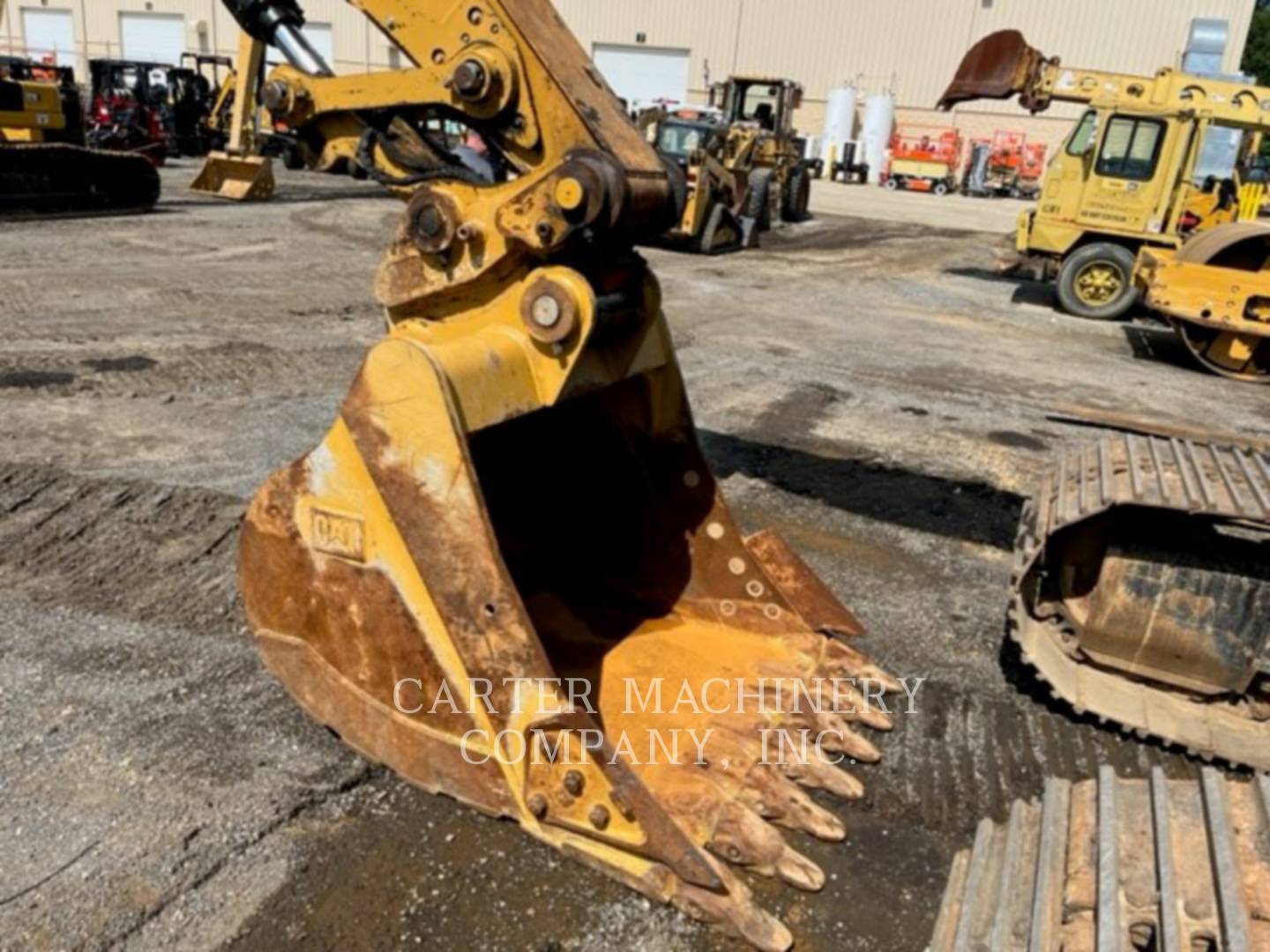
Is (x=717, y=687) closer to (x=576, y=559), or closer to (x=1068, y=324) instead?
(x=576, y=559)

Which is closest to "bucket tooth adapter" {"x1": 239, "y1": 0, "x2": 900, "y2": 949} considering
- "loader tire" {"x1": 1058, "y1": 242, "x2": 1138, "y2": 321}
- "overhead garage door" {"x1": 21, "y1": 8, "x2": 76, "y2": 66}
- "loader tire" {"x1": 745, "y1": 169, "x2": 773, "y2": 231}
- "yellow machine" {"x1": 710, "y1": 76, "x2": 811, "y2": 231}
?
"loader tire" {"x1": 1058, "y1": 242, "x2": 1138, "y2": 321}

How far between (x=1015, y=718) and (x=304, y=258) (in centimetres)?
1004

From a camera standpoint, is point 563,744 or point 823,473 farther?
point 823,473

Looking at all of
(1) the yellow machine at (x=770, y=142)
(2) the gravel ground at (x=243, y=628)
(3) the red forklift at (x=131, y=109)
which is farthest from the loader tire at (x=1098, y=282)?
(3) the red forklift at (x=131, y=109)

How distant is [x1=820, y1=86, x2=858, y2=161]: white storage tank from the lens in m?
35.8

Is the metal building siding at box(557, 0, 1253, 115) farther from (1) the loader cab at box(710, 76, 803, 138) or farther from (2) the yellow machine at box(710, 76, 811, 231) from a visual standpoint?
(1) the loader cab at box(710, 76, 803, 138)

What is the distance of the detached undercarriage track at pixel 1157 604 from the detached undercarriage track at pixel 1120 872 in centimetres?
76

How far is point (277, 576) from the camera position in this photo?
2.73 metres

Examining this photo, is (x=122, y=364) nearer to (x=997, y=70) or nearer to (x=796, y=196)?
(x=997, y=70)

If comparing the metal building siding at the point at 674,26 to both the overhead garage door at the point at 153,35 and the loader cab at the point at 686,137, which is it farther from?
the loader cab at the point at 686,137

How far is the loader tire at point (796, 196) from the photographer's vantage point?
2056 cm

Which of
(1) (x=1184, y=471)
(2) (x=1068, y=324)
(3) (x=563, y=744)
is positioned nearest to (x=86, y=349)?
(3) (x=563, y=744)

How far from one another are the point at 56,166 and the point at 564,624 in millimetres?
12425

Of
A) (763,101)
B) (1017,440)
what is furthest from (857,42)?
(1017,440)
